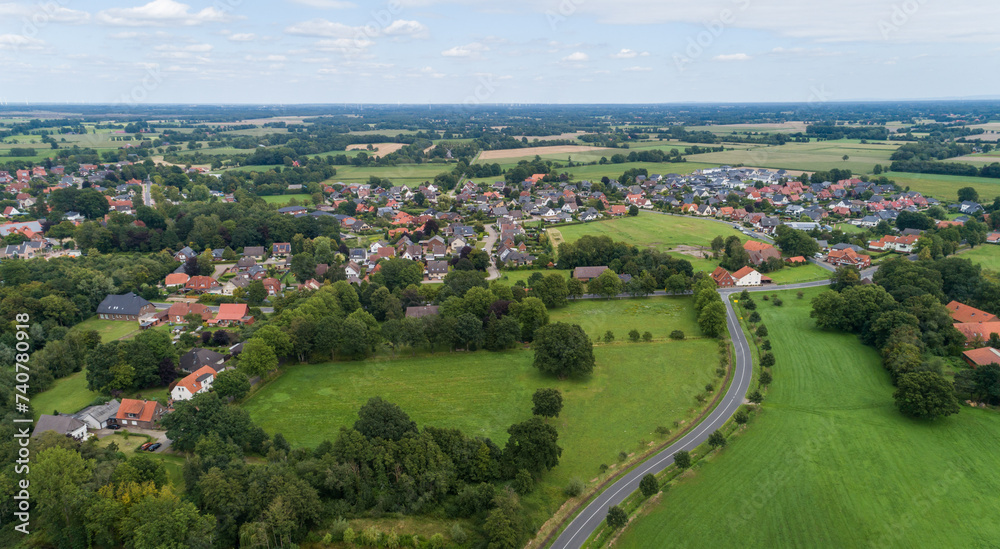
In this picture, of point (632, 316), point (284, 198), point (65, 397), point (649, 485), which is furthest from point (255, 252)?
point (649, 485)

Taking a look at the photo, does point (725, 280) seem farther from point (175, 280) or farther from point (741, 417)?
point (175, 280)

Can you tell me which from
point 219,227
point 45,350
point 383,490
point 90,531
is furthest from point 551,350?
point 219,227

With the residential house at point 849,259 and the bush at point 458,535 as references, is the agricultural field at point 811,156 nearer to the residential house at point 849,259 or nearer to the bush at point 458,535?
the residential house at point 849,259

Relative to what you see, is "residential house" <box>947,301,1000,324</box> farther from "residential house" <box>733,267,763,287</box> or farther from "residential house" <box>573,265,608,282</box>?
"residential house" <box>573,265,608,282</box>

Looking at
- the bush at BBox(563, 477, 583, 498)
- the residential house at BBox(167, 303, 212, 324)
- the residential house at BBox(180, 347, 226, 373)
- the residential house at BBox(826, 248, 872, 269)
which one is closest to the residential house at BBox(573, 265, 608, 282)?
the residential house at BBox(826, 248, 872, 269)

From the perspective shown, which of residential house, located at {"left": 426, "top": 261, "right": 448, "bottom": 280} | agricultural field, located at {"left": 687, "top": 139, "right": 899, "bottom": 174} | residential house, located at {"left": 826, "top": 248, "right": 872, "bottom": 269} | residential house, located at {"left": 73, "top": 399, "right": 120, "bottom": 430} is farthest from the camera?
agricultural field, located at {"left": 687, "top": 139, "right": 899, "bottom": 174}

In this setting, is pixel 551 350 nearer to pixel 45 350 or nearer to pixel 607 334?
pixel 607 334
